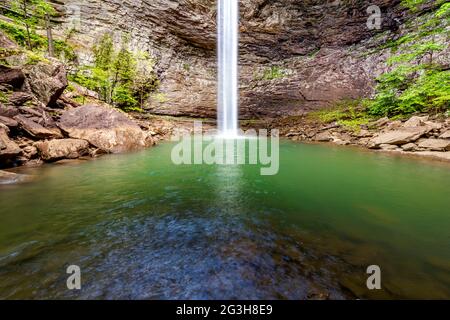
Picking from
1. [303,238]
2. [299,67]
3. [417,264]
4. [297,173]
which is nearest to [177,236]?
[303,238]

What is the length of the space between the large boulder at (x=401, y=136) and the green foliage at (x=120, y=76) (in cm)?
1937

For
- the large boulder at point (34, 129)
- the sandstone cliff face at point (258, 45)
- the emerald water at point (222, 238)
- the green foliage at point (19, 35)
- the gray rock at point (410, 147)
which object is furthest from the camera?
the sandstone cliff face at point (258, 45)

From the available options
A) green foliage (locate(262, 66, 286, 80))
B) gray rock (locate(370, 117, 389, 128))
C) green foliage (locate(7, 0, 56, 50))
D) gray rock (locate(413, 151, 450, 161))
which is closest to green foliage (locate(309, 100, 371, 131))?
gray rock (locate(370, 117, 389, 128))

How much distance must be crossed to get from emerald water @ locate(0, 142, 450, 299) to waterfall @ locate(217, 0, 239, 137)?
67.5ft

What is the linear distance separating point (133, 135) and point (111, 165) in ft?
16.5

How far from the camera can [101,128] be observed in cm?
1188

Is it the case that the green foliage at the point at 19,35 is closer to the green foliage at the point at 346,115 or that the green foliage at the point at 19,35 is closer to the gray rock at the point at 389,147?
the gray rock at the point at 389,147

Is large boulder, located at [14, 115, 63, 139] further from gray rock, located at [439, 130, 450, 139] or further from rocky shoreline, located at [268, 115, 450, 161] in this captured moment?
gray rock, located at [439, 130, 450, 139]

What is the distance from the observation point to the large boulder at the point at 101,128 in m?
10.9

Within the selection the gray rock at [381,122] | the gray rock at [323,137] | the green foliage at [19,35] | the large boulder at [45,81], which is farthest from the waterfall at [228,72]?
the large boulder at [45,81]

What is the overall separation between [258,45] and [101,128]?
69.7ft

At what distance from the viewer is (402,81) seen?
18766mm

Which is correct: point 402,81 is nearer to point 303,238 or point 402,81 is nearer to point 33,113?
point 303,238
